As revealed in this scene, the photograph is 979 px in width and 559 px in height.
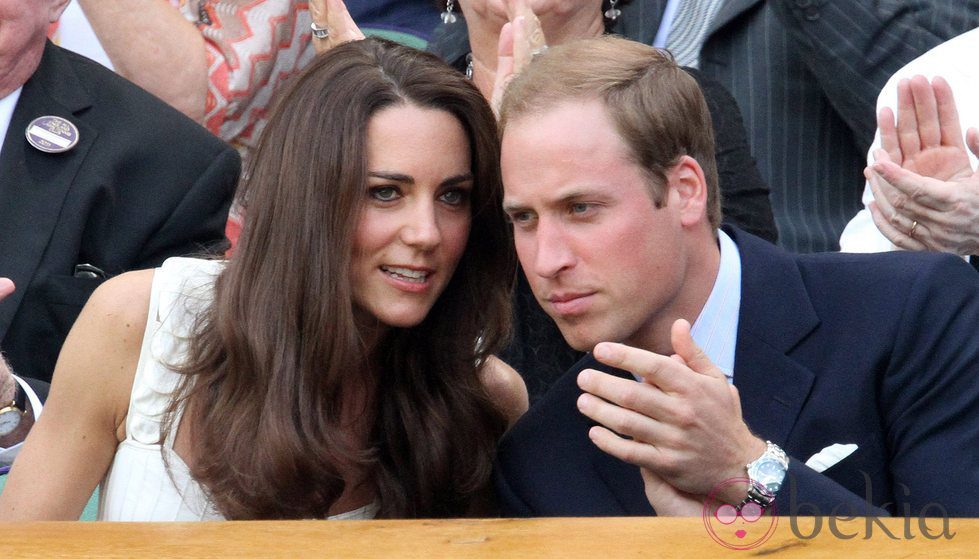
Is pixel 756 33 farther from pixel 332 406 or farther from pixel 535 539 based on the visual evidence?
pixel 535 539

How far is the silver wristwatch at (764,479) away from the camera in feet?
7.06

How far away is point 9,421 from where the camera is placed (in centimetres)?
292

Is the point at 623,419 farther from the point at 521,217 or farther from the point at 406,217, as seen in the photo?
the point at 406,217

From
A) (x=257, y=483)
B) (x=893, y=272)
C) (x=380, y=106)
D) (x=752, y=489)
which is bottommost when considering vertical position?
(x=257, y=483)

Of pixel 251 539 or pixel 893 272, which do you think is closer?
pixel 251 539

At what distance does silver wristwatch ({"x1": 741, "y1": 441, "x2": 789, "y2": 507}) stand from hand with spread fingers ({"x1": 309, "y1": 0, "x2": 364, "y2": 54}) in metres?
1.77

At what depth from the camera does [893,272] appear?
7.91 ft

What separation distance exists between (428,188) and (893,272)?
846 mm

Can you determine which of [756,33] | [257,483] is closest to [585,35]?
[756,33]

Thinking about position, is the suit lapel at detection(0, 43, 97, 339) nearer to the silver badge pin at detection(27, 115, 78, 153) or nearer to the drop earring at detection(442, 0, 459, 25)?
the silver badge pin at detection(27, 115, 78, 153)

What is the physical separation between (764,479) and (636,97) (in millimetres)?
720

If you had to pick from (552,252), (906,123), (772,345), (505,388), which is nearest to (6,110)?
(505,388)

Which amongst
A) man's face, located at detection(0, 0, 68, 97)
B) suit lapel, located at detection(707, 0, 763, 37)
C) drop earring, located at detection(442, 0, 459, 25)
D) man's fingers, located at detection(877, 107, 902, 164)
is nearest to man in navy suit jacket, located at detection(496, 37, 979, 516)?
man's fingers, located at detection(877, 107, 902, 164)

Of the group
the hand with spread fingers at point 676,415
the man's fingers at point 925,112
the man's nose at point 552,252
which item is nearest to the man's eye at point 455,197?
the man's nose at point 552,252
